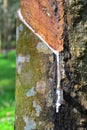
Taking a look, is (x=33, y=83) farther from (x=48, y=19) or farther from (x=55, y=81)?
(x=48, y=19)

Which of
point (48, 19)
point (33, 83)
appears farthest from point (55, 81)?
point (48, 19)

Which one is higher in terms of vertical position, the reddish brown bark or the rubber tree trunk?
the reddish brown bark

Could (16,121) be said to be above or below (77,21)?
below

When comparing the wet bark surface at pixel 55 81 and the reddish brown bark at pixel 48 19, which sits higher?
the reddish brown bark at pixel 48 19

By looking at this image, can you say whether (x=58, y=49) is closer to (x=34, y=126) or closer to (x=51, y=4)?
(x=51, y=4)

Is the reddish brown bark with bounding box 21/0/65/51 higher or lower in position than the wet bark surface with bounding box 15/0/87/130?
higher

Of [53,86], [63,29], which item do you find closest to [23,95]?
[53,86]

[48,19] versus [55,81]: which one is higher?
[48,19]

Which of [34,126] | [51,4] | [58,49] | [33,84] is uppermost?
[51,4]
